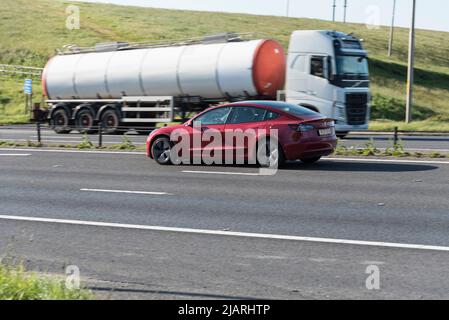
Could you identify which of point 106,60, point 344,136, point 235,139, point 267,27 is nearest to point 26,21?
point 267,27

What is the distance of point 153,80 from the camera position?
30359 millimetres

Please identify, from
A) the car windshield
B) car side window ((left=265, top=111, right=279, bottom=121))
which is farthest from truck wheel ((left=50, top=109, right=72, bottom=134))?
car side window ((left=265, top=111, right=279, bottom=121))

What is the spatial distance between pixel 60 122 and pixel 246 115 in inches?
733

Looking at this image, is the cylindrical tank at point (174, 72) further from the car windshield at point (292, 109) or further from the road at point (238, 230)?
the road at point (238, 230)

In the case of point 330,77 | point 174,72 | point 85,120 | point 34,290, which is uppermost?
point 330,77

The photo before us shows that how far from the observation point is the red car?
16.7 m

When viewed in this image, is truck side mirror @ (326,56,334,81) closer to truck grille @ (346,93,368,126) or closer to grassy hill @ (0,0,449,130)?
truck grille @ (346,93,368,126)

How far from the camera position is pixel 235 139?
1738 cm

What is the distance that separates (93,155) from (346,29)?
79.1 meters

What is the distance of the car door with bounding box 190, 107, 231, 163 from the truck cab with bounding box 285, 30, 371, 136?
926 centimetres

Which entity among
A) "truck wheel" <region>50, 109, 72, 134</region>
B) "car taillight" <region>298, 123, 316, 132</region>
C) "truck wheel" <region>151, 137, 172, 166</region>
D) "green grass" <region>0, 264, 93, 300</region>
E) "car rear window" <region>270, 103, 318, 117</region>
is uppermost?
"car rear window" <region>270, 103, 318, 117</region>

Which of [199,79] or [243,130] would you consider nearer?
[243,130]

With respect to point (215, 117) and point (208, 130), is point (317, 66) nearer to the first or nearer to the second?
point (215, 117)

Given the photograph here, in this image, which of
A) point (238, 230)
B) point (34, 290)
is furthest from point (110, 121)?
point (34, 290)
